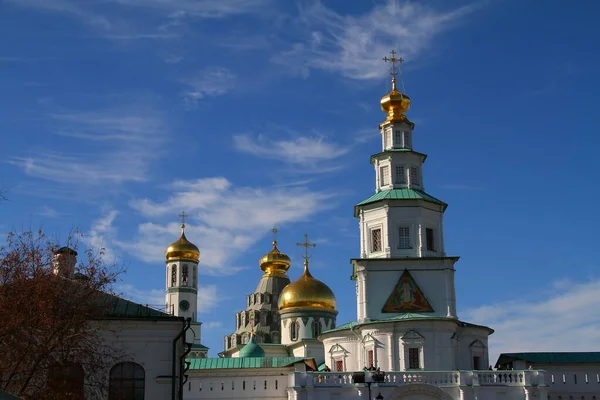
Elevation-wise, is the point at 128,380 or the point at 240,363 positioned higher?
the point at 240,363

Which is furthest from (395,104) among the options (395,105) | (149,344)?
(149,344)

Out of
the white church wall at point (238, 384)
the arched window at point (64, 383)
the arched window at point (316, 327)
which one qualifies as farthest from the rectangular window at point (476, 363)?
the arched window at point (64, 383)

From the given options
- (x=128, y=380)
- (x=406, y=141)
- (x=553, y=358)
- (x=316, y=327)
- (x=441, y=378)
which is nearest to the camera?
(x=128, y=380)

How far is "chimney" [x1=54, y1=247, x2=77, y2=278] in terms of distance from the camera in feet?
76.7

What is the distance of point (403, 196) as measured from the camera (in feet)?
155

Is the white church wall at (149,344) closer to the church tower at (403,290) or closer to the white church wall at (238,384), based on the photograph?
the church tower at (403,290)

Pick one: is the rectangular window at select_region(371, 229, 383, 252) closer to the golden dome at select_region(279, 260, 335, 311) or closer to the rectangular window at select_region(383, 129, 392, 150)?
the rectangular window at select_region(383, 129, 392, 150)

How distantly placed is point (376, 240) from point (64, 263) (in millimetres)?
25435

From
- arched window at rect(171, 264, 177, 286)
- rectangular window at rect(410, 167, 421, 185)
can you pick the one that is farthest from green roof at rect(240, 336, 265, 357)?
arched window at rect(171, 264, 177, 286)

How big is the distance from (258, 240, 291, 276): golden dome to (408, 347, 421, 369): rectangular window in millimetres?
36696

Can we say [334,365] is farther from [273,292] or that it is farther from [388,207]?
[273,292]

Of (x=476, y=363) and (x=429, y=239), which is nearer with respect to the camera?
(x=476, y=363)

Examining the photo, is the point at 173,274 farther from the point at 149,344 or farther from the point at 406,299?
the point at 149,344

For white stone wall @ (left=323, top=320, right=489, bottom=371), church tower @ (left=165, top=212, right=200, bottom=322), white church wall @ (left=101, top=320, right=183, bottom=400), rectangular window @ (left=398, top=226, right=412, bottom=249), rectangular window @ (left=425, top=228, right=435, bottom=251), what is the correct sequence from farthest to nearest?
church tower @ (left=165, top=212, right=200, bottom=322) < rectangular window @ (left=425, top=228, right=435, bottom=251) < rectangular window @ (left=398, top=226, right=412, bottom=249) < white stone wall @ (left=323, top=320, right=489, bottom=371) < white church wall @ (left=101, top=320, right=183, bottom=400)
